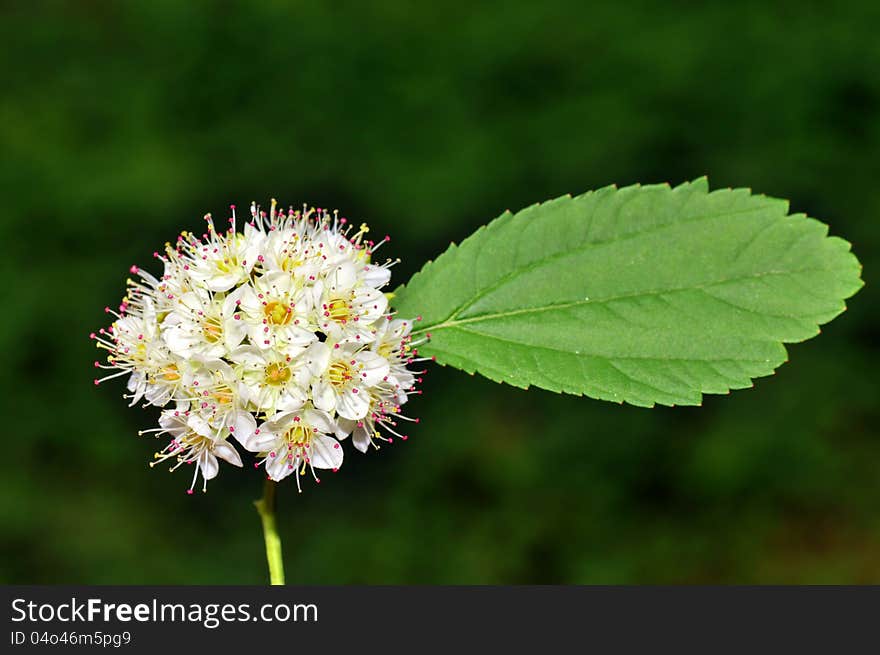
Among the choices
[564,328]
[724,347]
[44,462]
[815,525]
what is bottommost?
[724,347]

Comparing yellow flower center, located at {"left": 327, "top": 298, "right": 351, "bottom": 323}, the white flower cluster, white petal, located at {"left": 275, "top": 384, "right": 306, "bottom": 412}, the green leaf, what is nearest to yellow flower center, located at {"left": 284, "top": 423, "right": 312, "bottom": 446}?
the white flower cluster

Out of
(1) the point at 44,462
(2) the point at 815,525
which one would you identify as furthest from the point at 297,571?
(2) the point at 815,525

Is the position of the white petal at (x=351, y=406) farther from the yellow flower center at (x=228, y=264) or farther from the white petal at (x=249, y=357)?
the yellow flower center at (x=228, y=264)

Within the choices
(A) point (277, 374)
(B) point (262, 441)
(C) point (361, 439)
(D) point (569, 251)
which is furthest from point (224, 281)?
(D) point (569, 251)

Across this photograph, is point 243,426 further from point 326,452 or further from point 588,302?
point 588,302

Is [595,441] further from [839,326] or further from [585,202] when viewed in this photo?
[585,202]

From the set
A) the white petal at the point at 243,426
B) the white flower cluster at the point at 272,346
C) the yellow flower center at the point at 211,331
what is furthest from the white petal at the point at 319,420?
the yellow flower center at the point at 211,331

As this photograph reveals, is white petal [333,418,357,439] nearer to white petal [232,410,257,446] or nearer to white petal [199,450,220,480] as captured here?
white petal [232,410,257,446]
